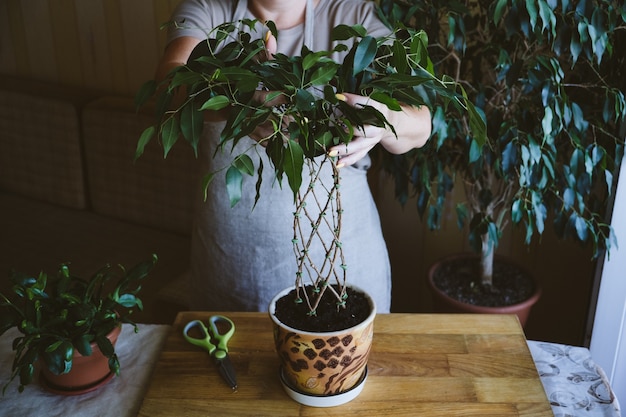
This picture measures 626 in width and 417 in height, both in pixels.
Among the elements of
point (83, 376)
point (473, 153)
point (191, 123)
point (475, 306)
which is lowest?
point (475, 306)

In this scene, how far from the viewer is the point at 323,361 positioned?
988 millimetres

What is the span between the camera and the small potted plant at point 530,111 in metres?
1.48

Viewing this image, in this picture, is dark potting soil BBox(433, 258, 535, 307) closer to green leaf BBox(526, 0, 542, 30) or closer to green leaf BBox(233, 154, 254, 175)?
green leaf BBox(526, 0, 542, 30)

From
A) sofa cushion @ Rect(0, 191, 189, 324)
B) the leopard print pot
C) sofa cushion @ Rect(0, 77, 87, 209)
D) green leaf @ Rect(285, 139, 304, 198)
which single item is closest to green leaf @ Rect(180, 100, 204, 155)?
green leaf @ Rect(285, 139, 304, 198)

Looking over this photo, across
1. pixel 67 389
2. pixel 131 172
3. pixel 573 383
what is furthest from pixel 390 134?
pixel 131 172

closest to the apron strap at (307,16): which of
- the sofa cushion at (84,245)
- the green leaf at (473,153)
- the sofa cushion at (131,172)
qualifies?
the green leaf at (473,153)

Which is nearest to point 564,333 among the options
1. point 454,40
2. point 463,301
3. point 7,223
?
point 463,301

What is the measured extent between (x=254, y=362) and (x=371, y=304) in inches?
9.5

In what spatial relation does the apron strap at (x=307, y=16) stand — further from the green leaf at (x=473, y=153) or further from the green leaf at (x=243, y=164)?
the green leaf at (x=243, y=164)

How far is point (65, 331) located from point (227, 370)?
275 mm

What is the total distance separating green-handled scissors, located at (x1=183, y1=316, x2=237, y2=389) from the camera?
1106mm

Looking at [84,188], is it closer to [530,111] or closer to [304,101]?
[530,111]

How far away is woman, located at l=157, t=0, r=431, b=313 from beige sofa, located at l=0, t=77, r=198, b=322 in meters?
0.66

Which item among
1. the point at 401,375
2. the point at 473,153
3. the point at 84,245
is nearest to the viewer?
the point at 401,375
